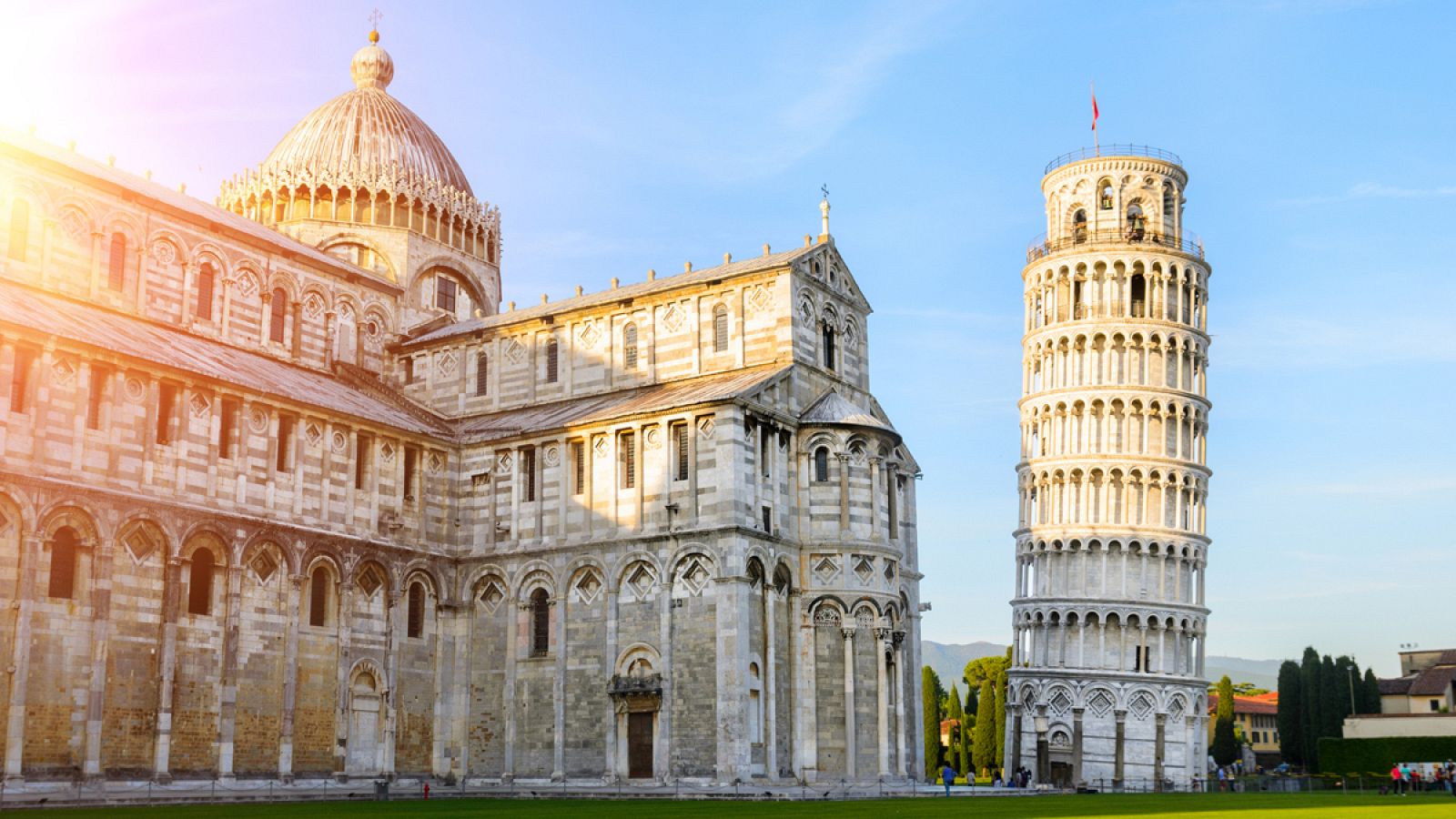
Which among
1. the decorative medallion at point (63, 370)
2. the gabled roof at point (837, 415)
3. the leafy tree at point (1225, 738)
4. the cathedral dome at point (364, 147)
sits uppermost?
the cathedral dome at point (364, 147)

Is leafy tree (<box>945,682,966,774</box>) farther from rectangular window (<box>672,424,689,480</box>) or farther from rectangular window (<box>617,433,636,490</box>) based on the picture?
rectangular window (<box>672,424,689,480</box>)

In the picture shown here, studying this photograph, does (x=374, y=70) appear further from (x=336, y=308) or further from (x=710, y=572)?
(x=710, y=572)

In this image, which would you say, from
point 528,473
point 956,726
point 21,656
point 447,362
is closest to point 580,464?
point 528,473

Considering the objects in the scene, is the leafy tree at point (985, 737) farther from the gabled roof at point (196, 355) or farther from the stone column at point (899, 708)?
the gabled roof at point (196, 355)

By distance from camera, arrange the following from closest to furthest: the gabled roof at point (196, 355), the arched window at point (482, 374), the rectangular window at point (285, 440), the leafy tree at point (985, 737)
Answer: the gabled roof at point (196, 355) < the rectangular window at point (285, 440) < the arched window at point (482, 374) < the leafy tree at point (985, 737)

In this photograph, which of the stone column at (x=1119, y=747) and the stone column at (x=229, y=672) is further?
the stone column at (x=1119, y=747)

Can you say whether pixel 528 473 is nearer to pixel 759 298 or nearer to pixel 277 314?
pixel 759 298

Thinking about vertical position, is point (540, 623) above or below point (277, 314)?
below

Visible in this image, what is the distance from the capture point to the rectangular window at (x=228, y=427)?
45.5 m

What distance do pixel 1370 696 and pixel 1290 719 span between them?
15.5 ft

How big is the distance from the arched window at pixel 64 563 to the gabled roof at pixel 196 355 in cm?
510

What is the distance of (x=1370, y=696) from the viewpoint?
92.1 m

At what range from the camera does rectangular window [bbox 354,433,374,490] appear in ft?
163

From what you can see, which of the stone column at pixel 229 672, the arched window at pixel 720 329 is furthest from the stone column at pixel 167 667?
the arched window at pixel 720 329
